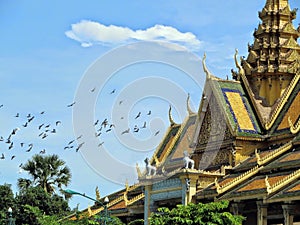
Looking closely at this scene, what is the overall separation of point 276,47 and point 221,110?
6.73 metres

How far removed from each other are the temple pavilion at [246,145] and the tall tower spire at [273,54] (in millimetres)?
62

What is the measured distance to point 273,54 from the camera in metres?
46.5

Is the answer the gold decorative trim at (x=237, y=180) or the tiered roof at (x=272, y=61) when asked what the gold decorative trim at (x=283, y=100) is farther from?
the gold decorative trim at (x=237, y=180)

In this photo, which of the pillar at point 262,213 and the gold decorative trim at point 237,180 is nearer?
the pillar at point 262,213

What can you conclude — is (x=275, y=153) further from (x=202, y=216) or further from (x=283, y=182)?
(x=202, y=216)

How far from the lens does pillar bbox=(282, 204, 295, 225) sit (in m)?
→ 30.8

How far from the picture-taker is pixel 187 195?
37969 millimetres

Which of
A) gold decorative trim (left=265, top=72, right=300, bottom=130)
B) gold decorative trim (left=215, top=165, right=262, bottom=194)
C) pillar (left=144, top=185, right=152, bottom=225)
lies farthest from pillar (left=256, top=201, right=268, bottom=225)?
pillar (left=144, top=185, right=152, bottom=225)

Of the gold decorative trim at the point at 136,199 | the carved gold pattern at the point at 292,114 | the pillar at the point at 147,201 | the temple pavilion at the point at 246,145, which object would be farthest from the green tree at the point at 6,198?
the carved gold pattern at the point at 292,114

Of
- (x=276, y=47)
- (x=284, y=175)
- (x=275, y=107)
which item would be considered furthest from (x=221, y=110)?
(x=284, y=175)

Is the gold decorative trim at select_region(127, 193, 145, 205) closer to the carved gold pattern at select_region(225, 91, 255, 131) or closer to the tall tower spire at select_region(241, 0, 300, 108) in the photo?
the carved gold pattern at select_region(225, 91, 255, 131)

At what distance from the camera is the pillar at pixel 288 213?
101 feet

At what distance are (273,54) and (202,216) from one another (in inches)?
687

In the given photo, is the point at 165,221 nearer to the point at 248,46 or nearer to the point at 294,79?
the point at 294,79
